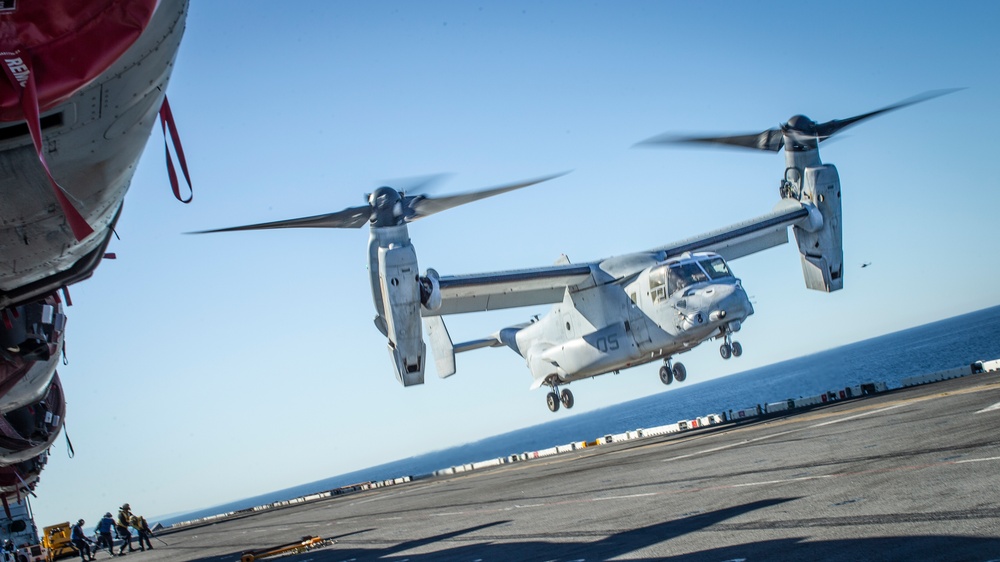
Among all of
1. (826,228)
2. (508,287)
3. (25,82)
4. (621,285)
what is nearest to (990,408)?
(621,285)

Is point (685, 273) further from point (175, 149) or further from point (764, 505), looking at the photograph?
point (175, 149)

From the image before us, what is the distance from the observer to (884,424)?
1867 centimetres

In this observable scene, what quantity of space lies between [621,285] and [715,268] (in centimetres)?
388

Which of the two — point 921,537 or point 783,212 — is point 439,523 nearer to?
point 921,537

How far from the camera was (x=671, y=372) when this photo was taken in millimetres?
31719

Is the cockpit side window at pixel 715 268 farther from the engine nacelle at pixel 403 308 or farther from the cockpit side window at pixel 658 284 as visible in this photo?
the engine nacelle at pixel 403 308

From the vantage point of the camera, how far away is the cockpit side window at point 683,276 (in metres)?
28.3

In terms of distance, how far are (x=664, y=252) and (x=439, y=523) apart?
16377 mm

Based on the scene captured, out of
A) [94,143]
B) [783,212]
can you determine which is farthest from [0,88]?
[783,212]

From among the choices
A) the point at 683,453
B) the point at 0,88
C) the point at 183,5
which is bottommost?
the point at 683,453

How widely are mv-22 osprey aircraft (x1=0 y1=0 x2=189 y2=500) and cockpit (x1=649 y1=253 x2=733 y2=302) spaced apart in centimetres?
2086

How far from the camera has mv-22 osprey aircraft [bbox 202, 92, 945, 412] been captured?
24.2 metres

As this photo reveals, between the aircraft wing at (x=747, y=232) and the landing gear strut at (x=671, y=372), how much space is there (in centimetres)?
404

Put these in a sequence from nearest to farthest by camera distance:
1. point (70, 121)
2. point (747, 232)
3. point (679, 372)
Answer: point (70, 121), point (679, 372), point (747, 232)
